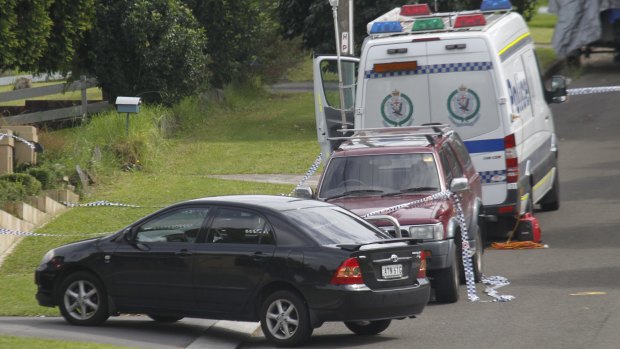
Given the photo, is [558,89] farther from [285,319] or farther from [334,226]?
[285,319]

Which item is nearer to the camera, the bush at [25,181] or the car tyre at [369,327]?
the car tyre at [369,327]

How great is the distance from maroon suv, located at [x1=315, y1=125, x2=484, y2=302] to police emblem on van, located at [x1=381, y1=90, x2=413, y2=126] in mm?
1222

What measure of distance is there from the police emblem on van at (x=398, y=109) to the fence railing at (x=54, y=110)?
12093mm

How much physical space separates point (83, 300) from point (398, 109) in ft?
20.1

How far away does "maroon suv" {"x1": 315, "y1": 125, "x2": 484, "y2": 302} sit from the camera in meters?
13.0

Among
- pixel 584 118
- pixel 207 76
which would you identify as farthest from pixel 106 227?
pixel 584 118

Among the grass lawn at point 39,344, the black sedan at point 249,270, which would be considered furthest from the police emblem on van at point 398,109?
the grass lawn at point 39,344

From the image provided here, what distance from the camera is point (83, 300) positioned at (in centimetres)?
1202

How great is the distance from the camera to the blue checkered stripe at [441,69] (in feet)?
52.9

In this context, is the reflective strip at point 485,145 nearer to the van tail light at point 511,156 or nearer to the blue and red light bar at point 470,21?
the van tail light at point 511,156

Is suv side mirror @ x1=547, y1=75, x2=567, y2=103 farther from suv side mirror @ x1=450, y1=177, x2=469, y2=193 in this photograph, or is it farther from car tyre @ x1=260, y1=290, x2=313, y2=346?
car tyre @ x1=260, y1=290, x2=313, y2=346

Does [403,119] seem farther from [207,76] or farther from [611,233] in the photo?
[207,76]

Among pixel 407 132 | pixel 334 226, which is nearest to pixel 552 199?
pixel 407 132

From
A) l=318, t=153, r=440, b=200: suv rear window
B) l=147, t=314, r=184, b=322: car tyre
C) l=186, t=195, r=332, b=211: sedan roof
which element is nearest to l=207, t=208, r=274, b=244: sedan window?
l=186, t=195, r=332, b=211: sedan roof
